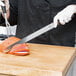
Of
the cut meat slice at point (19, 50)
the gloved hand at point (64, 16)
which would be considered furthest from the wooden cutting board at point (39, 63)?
the gloved hand at point (64, 16)

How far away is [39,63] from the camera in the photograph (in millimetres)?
723

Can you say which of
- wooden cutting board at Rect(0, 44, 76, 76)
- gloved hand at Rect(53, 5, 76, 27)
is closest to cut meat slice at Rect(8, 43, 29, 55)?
wooden cutting board at Rect(0, 44, 76, 76)

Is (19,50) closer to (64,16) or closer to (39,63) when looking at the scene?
(39,63)

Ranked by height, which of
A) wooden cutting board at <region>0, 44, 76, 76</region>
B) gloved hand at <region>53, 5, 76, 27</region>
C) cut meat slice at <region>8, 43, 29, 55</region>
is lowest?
wooden cutting board at <region>0, 44, 76, 76</region>

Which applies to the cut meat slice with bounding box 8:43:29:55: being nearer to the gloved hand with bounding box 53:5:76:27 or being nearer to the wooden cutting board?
the wooden cutting board

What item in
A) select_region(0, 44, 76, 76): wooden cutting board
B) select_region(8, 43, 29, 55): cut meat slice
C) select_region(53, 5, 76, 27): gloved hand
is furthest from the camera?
select_region(53, 5, 76, 27): gloved hand

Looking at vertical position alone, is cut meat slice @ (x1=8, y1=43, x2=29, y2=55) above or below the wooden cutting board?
above

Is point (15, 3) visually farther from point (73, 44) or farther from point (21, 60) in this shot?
point (21, 60)

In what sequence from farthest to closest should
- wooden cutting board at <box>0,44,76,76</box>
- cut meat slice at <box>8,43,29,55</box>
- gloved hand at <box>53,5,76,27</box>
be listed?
gloved hand at <box>53,5,76,27</box> → cut meat slice at <box>8,43,29,55</box> → wooden cutting board at <box>0,44,76,76</box>

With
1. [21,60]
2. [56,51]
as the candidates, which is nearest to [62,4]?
[56,51]

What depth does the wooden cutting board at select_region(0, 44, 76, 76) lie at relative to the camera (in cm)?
66

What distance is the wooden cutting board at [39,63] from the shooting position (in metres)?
0.66

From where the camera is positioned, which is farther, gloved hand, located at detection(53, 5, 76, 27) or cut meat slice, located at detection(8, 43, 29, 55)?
gloved hand, located at detection(53, 5, 76, 27)

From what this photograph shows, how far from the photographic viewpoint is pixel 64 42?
3.62ft
